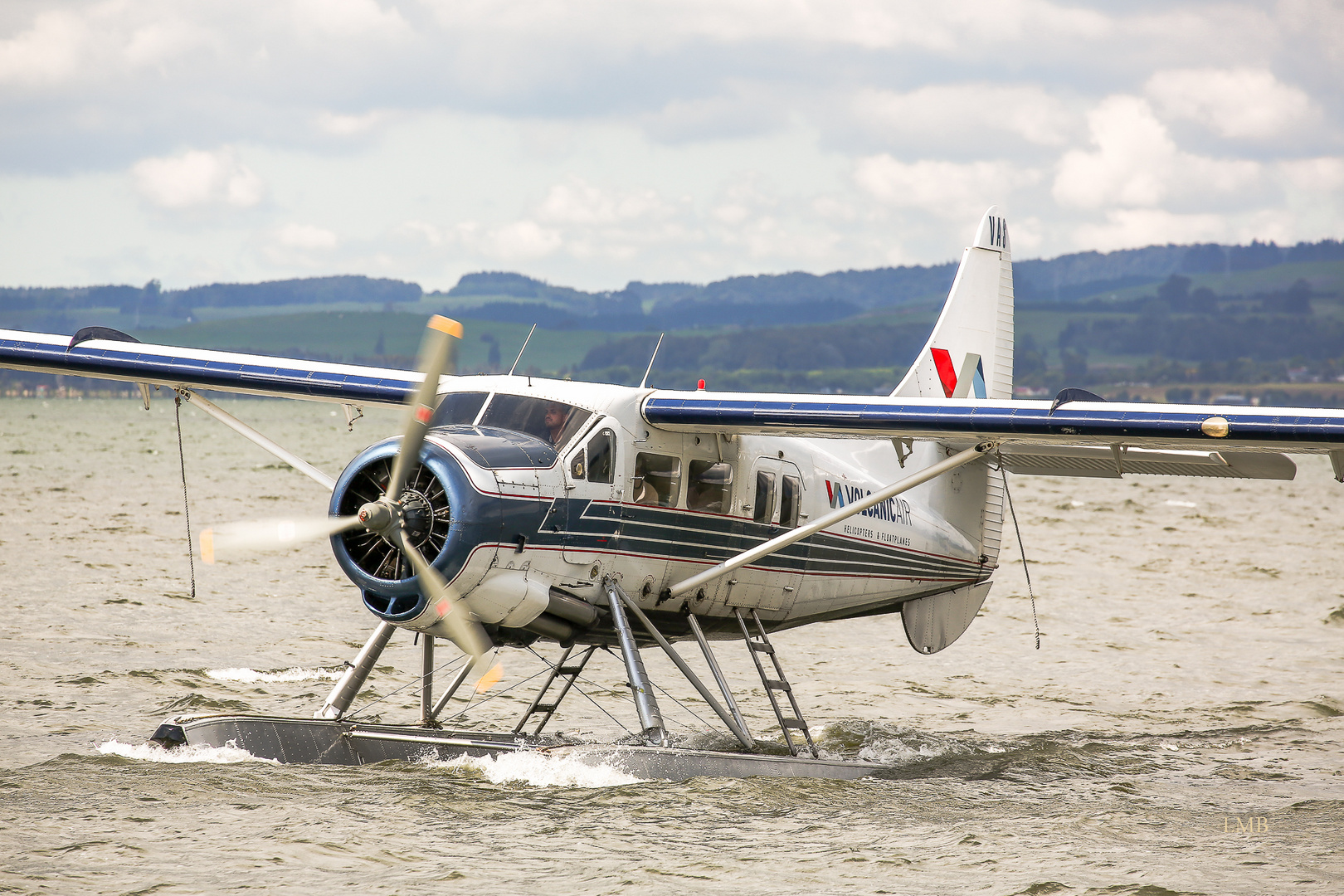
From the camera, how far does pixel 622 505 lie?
1094 cm

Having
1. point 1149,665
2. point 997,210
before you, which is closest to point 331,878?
point 997,210

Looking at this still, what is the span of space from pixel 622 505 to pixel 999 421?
309cm

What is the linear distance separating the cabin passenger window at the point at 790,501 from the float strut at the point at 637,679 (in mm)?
2095

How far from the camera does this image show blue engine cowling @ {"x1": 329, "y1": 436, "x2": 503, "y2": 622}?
9.45m

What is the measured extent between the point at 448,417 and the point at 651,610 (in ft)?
7.83

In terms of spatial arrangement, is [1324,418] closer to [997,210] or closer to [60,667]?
[997,210]

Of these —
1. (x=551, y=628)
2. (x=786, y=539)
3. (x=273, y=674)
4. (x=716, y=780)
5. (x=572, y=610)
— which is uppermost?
(x=786, y=539)

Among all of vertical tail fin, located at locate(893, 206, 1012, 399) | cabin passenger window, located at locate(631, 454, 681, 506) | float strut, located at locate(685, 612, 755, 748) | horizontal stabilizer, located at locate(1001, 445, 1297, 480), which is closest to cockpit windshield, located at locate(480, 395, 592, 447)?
cabin passenger window, located at locate(631, 454, 681, 506)

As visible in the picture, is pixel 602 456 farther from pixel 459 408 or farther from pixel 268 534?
pixel 268 534

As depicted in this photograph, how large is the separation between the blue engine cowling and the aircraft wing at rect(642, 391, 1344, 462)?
2187mm

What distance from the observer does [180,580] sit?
2150 cm

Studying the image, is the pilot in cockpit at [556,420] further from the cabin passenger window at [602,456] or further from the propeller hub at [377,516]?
the propeller hub at [377,516]

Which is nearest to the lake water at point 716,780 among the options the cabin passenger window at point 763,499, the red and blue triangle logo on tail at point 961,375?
the cabin passenger window at point 763,499

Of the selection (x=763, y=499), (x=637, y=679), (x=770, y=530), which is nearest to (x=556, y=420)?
(x=637, y=679)
